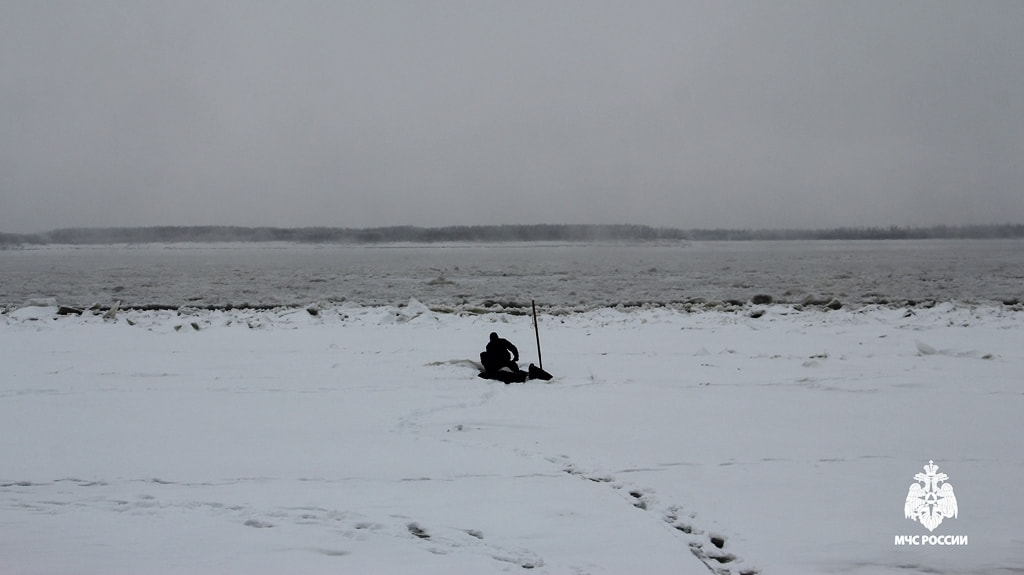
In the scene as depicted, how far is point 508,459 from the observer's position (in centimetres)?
622

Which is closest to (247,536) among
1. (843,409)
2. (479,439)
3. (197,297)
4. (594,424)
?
(479,439)

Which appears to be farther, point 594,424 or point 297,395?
point 297,395

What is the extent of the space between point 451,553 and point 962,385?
25.2 ft

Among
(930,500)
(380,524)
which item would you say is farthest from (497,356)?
(930,500)

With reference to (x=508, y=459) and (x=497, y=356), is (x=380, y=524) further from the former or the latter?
(x=497, y=356)

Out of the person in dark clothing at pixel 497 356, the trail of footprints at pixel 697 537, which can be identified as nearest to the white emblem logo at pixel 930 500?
the trail of footprints at pixel 697 537

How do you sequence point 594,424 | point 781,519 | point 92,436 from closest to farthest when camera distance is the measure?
1. point 781,519
2. point 92,436
3. point 594,424

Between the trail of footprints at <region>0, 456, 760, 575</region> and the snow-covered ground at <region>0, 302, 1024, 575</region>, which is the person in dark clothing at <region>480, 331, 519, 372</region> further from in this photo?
the trail of footprints at <region>0, 456, 760, 575</region>

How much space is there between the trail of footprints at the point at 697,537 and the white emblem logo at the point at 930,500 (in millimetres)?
1534

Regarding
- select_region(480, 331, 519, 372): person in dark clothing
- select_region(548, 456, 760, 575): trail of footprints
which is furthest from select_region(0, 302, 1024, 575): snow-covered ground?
select_region(480, 331, 519, 372): person in dark clothing

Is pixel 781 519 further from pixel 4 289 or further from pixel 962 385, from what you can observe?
pixel 4 289

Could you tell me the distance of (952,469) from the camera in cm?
584

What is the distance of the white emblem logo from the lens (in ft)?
16.2

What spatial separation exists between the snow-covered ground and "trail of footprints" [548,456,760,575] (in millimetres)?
20
